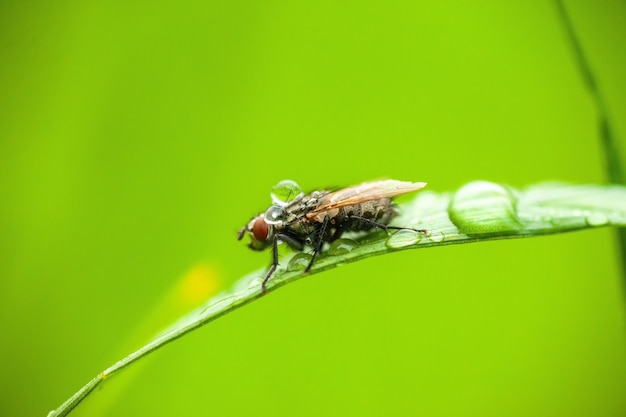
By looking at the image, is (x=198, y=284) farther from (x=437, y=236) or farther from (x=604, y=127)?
(x=604, y=127)

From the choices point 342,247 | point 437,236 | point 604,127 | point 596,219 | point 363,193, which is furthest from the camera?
point 363,193

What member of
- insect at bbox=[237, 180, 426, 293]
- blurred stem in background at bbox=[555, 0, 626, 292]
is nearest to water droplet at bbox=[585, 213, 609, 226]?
blurred stem in background at bbox=[555, 0, 626, 292]

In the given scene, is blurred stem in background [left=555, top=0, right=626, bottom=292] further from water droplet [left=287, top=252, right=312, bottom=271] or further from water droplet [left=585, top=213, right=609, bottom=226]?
water droplet [left=287, top=252, right=312, bottom=271]

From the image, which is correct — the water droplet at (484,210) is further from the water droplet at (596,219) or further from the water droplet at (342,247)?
the water droplet at (342,247)

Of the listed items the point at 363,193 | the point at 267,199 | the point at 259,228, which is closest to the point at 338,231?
the point at 363,193

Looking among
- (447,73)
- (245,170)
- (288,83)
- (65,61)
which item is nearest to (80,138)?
(65,61)

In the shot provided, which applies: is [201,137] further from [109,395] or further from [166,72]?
[109,395]
